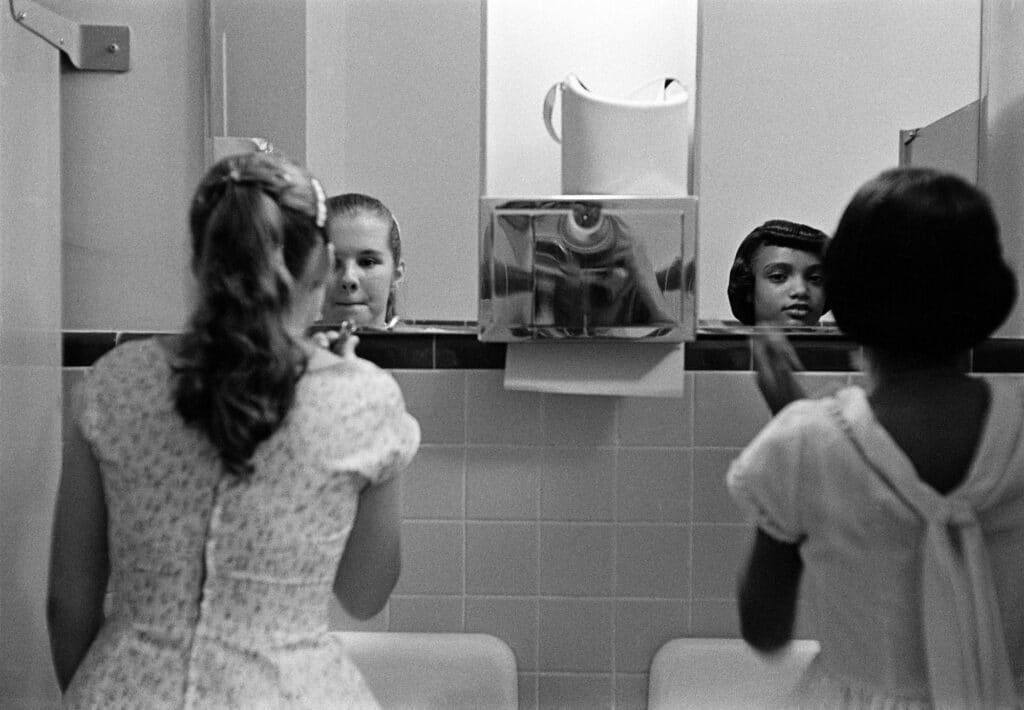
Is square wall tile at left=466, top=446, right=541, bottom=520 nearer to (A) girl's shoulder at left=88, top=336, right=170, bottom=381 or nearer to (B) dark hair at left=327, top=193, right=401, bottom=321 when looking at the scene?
(B) dark hair at left=327, top=193, right=401, bottom=321

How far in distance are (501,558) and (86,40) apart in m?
0.78

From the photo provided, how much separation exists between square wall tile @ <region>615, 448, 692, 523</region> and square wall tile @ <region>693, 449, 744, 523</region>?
0.01 meters

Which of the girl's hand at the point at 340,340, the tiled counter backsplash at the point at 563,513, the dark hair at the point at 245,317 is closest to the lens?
the dark hair at the point at 245,317

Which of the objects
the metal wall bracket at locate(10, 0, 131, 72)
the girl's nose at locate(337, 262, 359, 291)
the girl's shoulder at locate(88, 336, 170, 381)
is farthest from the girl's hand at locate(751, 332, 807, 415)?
the metal wall bracket at locate(10, 0, 131, 72)

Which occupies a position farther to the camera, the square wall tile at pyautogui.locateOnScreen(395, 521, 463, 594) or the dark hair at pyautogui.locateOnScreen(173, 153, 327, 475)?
the square wall tile at pyautogui.locateOnScreen(395, 521, 463, 594)

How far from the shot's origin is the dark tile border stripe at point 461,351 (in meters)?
1.29

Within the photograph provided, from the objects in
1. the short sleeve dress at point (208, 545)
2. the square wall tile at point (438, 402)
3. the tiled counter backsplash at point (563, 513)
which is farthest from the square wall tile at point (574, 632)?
the short sleeve dress at point (208, 545)

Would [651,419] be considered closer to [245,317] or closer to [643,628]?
[643,628]

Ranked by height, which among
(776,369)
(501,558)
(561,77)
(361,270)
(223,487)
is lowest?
(501,558)

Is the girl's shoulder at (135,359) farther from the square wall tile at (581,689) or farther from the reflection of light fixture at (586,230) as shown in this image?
the square wall tile at (581,689)

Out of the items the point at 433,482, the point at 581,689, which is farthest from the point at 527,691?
the point at 433,482

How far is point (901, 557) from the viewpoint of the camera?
3.84 feet

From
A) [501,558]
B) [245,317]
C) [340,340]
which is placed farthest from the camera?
[501,558]

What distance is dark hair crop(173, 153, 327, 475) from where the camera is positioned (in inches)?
44.6
